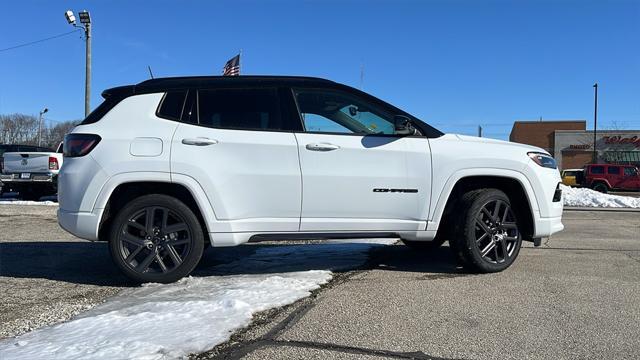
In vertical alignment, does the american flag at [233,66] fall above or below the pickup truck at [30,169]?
above

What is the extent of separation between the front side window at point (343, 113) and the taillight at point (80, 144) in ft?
6.40

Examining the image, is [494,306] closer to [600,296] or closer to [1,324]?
[600,296]

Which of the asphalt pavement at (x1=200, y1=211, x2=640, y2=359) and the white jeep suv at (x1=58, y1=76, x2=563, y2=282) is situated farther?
the white jeep suv at (x1=58, y1=76, x2=563, y2=282)

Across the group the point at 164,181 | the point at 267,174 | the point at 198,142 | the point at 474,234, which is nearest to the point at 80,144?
the point at 164,181

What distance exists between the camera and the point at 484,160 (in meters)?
5.50

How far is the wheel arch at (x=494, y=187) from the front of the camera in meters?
5.47

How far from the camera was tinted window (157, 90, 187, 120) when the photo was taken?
523cm

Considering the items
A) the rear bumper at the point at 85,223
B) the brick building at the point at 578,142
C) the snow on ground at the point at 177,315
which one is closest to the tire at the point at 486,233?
the snow on ground at the point at 177,315

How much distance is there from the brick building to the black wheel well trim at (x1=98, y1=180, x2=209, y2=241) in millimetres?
61663

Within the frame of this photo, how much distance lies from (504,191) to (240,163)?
9.18 feet

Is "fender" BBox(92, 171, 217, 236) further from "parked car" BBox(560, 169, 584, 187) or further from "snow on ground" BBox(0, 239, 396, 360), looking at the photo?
"parked car" BBox(560, 169, 584, 187)

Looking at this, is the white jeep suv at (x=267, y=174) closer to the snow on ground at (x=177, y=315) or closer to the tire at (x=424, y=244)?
the snow on ground at (x=177, y=315)

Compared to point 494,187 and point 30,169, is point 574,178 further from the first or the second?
point 494,187

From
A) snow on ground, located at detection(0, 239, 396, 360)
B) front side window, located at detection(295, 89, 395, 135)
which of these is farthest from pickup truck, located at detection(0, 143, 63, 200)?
front side window, located at detection(295, 89, 395, 135)
